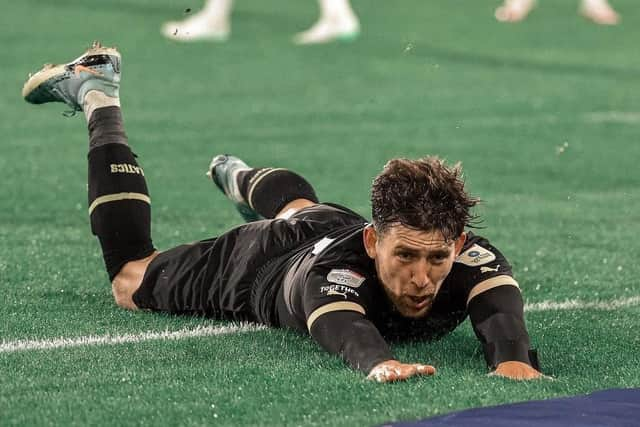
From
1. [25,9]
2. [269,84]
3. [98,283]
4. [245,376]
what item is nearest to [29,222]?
[98,283]

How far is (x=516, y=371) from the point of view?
5012mm

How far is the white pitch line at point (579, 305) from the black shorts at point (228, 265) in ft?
3.21

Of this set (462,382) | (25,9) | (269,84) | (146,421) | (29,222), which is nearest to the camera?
(146,421)

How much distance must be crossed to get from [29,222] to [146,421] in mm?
4513

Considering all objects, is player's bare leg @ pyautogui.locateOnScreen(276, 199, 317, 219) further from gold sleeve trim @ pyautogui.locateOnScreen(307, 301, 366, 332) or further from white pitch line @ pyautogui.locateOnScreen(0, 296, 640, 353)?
gold sleeve trim @ pyautogui.locateOnScreen(307, 301, 366, 332)

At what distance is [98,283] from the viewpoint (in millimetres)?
6977

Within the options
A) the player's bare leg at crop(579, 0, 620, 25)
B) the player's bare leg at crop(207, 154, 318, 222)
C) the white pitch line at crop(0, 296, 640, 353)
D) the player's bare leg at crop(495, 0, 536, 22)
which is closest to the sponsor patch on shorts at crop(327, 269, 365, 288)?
the white pitch line at crop(0, 296, 640, 353)

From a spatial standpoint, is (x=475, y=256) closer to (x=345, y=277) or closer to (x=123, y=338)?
(x=345, y=277)

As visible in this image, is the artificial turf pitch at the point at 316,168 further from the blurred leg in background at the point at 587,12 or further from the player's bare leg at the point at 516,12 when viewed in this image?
the player's bare leg at the point at 516,12

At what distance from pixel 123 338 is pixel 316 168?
5.71 metres

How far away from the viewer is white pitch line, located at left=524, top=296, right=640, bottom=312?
661 cm

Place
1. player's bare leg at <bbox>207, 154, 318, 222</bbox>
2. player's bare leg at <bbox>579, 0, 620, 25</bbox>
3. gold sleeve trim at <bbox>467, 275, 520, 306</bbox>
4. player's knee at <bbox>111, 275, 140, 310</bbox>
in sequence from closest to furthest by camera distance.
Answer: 1. gold sleeve trim at <bbox>467, 275, 520, 306</bbox>
2. player's knee at <bbox>111, 275, 140, 310</bbox>
3. player's bare leg at <bbox>207, 154, 318, 222</bbox>
4. player's bare leg at <bbox>579, 0, 620, 25</bbox>

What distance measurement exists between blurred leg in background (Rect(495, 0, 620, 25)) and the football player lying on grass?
15072 millimetres

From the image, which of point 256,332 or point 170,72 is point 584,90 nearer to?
point 170,72
